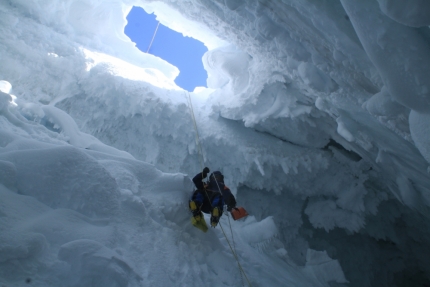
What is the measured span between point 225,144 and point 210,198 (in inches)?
114

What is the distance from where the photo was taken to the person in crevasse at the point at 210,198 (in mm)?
3469

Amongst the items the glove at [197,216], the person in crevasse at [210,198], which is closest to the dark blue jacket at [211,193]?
the person in crevasse at [210,198]

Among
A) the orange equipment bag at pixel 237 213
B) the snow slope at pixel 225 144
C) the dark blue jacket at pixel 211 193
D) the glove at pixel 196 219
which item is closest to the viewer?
the snow slope at pixel 225 144

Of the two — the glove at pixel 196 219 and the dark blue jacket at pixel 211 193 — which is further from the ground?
the dark blue jacket at pixel 211 193

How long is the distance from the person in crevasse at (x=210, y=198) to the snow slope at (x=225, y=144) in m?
0.22

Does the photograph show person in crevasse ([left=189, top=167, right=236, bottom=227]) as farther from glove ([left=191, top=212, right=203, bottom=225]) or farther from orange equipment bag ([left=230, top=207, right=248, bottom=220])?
orange equipment bag ([left=230, top=207, right=248, bottom=220])

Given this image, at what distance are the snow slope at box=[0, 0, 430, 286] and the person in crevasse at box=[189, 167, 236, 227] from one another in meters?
0.22

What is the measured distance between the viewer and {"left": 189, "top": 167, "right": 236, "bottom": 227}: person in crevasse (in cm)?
347

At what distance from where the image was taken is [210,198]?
3.80m

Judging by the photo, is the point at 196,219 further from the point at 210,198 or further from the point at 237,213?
the point at 237,213

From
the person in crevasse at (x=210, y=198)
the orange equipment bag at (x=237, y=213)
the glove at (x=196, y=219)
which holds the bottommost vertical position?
the orange equipment bag at (x=237, y=213)

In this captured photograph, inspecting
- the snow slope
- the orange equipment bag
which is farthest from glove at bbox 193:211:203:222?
the orange equipment bag

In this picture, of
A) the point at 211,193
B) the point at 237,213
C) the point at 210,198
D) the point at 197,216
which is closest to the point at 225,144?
the point at 237,213

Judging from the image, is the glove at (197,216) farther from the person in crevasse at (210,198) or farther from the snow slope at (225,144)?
the snow slope at (225,144)
